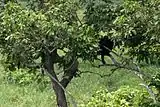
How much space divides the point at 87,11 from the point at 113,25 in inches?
16.1

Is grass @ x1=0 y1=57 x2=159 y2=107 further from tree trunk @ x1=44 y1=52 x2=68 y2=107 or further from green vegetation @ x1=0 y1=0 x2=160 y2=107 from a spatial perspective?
green vegetation @ x1=0 y1=0 x2=160 y2=107

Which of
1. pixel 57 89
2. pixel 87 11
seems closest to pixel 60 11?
pixel 87 11

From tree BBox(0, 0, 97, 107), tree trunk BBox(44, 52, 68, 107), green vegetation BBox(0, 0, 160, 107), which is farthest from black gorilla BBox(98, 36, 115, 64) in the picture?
tree trunk BBox(44, 52, 68, 107)

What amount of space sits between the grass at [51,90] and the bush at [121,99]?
377cm

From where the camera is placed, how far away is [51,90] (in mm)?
9719

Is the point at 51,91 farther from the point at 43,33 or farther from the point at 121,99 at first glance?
the point at 43,33

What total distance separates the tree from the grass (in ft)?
15.5

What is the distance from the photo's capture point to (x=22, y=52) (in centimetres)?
379

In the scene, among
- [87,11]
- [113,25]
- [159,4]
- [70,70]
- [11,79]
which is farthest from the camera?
[11,79]

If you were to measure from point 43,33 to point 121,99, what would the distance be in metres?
1.41

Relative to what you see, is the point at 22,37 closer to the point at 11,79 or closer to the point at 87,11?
the point at 87,11

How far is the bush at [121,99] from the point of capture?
446 centimetres

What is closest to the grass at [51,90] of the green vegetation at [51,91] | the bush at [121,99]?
the green vegetation at [51,91]

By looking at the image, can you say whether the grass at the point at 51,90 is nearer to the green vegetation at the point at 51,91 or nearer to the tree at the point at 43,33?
the green vegetation at the point at 51,91
